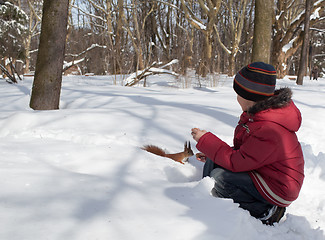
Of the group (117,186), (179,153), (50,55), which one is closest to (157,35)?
(50,55)

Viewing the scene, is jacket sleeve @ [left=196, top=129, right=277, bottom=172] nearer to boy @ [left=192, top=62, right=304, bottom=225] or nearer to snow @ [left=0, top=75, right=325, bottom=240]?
boy @ [left=192, top=62, right=304, bottom=225]

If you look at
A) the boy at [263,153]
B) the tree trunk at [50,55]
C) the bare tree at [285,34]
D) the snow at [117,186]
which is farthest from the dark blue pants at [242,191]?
the bare tree at [285,34]

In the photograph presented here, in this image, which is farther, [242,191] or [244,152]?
[242,191]

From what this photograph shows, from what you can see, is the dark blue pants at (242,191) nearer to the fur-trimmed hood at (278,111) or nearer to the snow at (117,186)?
the snow at (117,186)

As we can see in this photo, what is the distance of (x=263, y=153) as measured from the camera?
1.67m

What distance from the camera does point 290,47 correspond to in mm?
15359

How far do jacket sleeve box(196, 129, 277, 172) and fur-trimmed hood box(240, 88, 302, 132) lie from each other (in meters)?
0.11

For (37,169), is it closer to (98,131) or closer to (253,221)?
(98,131)

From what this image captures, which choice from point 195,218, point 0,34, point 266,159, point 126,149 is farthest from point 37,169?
point 0,34

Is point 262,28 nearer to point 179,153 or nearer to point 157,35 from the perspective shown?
point 179,153

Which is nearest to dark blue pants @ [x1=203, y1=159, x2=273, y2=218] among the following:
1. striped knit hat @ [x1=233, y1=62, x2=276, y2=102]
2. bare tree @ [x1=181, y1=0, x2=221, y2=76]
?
striped knit hat @ [x1=233, y1=62, x2=276, y2=102]

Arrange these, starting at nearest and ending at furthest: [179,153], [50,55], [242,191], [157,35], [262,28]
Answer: [242,191] → [179,153] → [50,55] → [262,28] → [157,35]

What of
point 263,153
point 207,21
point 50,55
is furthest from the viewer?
point 207,21

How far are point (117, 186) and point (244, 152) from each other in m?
0.82
